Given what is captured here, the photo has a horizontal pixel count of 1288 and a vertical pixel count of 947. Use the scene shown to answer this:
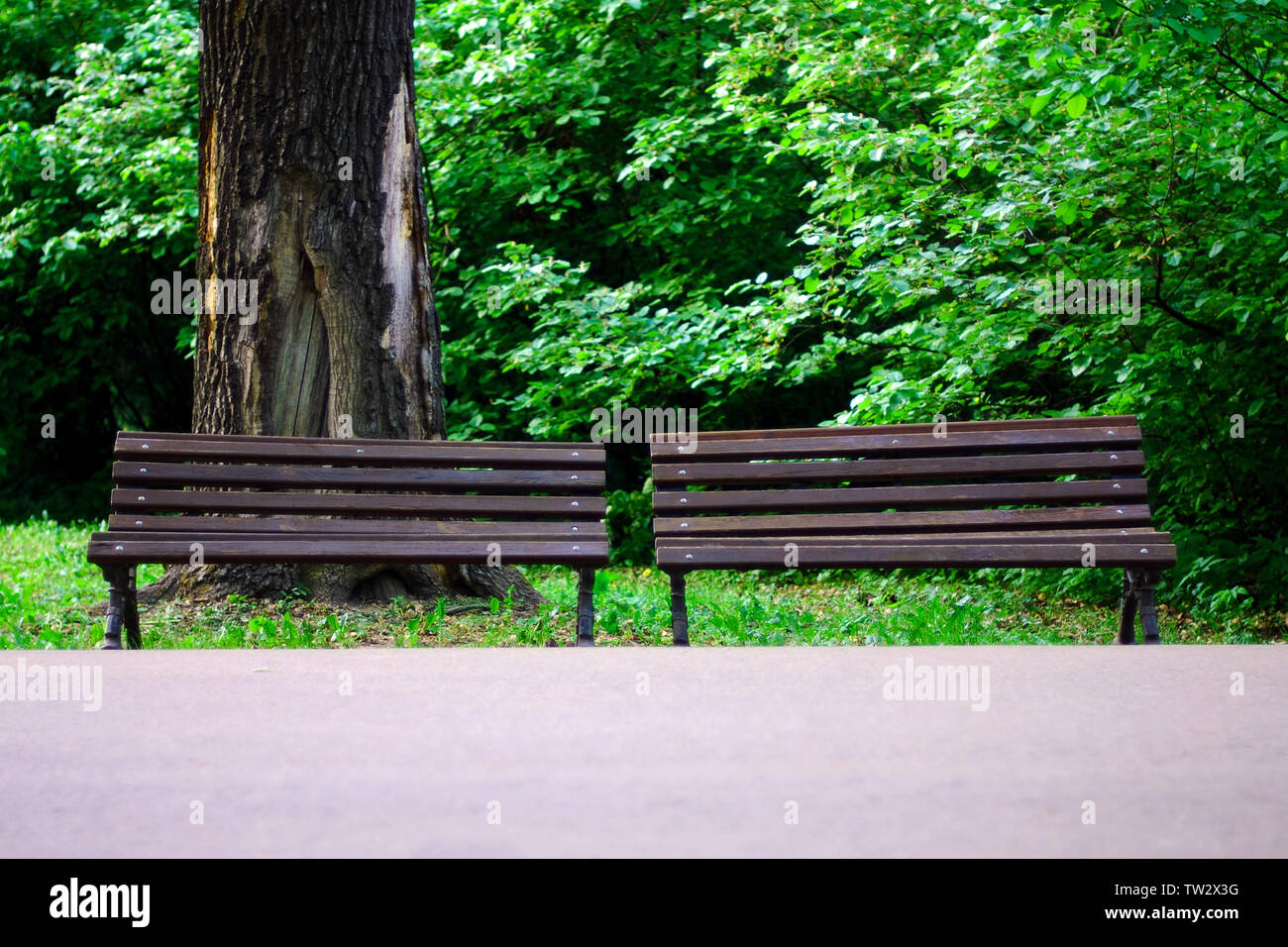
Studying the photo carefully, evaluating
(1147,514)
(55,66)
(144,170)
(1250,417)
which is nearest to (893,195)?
(1250,417)

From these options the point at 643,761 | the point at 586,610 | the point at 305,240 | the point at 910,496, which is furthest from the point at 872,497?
the point at 305,240

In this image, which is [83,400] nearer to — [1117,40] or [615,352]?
[615,352]

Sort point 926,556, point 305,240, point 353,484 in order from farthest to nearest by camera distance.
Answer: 1. point 305,240
2. point 353,484
3. point 926,556

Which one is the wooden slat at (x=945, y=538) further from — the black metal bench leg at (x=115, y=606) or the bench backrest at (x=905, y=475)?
the black metal bench leg at (x=115, y=606)

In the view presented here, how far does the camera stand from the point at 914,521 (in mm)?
5727

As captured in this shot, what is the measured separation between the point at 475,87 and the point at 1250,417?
8.07 m

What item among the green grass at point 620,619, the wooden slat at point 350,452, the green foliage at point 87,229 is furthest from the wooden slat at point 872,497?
the green foliage at point 87,229

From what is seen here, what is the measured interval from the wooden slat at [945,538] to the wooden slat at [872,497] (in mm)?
158

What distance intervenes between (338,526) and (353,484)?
0.20 meters

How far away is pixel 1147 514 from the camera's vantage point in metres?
5.65

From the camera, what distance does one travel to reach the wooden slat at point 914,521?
18.6 ft

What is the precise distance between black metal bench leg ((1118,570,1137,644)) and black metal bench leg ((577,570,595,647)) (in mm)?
2292

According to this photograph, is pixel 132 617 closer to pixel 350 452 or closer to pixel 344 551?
pixel 344 551

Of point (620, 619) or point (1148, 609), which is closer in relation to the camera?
point (1148, 609)
